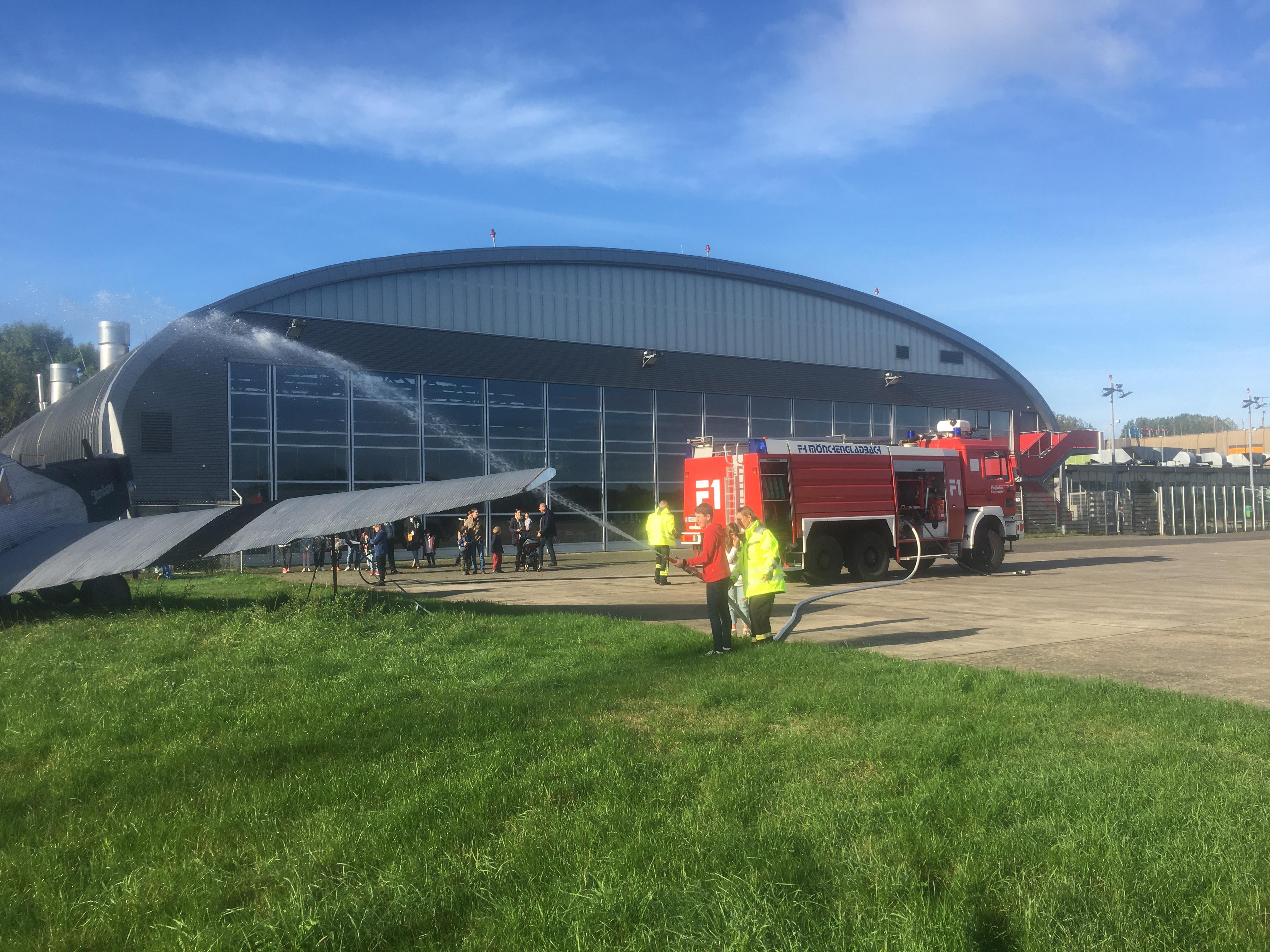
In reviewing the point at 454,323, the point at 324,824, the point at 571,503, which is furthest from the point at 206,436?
the point at 324,824

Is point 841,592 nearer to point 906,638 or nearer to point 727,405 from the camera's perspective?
point 906,638

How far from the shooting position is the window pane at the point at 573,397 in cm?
3198

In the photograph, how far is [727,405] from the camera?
1407 inches

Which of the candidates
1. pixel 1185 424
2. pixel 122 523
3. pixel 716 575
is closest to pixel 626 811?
pixel 716 575

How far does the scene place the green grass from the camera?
3.42 meters

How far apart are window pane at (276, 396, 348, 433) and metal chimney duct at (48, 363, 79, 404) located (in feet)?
54.1

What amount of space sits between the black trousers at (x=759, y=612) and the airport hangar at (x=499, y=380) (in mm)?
18393

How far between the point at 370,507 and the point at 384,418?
18985mm

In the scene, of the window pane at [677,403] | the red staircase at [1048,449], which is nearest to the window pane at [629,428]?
the window pane at [677,403]

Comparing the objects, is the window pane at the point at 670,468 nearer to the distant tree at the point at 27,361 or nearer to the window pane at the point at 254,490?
the window pane at the point at 254,490

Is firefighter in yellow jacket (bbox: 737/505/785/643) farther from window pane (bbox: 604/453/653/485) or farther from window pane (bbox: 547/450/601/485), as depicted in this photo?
window pane (bbox: 604/453/653/485)

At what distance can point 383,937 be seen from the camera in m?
3.36

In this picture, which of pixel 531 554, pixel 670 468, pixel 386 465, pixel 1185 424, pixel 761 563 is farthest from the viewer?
pixel 1185 424

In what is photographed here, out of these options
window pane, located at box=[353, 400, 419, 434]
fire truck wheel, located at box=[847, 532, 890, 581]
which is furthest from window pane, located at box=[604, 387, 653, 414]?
fire truck wheel, located at box=[847, 532, 890, 581]
